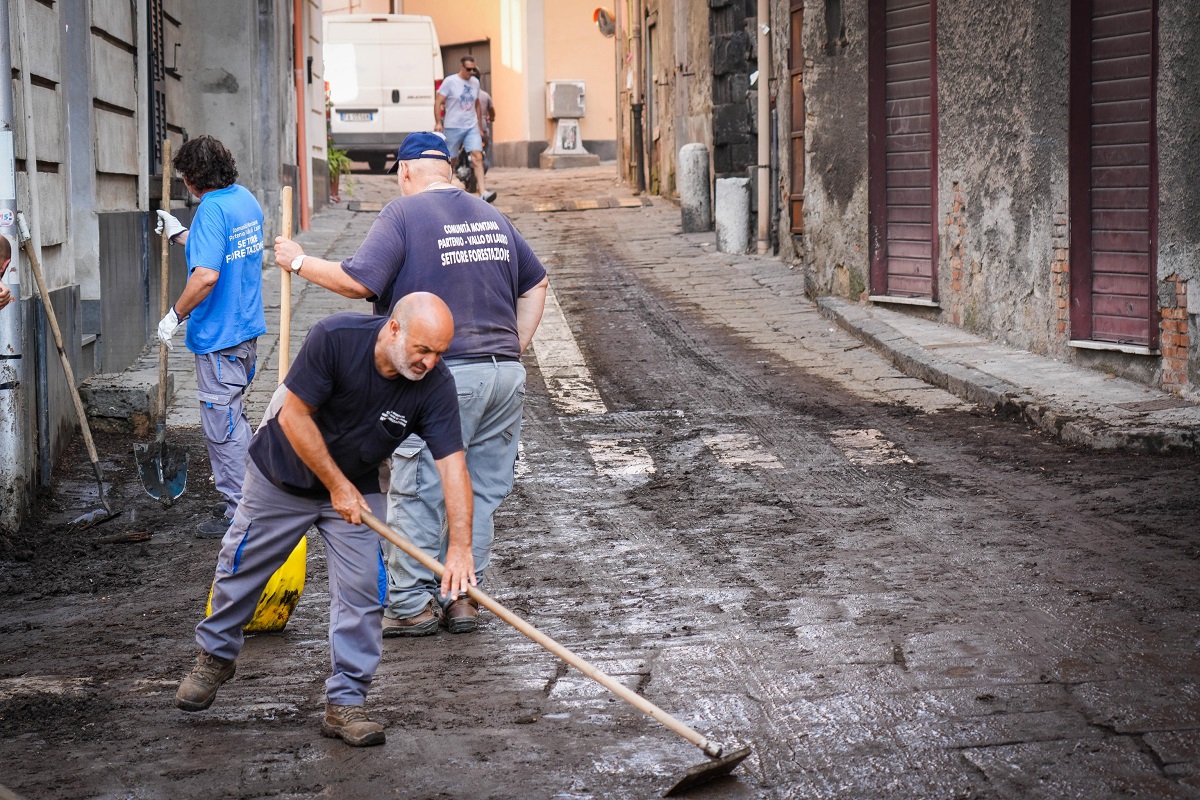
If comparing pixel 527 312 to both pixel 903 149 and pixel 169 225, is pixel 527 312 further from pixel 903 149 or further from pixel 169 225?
pixel 903 149

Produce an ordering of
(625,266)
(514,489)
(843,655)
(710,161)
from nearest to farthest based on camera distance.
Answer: (843,655)
(514,489)
(625,266)
(710,161)

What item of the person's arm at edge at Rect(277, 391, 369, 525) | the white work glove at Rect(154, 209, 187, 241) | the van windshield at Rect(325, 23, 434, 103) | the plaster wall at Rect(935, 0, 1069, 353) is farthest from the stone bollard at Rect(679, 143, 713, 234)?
the person's arm at edge at Rect(277, 391, 369, 525)

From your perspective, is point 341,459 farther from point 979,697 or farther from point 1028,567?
point 1028,567

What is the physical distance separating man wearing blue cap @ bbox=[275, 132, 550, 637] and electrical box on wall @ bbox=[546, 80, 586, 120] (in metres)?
27.6

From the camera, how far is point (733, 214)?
16.9 m

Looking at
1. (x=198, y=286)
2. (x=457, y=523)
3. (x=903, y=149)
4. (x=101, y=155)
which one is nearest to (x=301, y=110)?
(x=903, y=149)

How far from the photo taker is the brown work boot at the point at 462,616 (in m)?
5.27

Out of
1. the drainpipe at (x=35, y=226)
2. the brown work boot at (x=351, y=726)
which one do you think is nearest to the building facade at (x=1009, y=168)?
the brown work boot at (x=351, y=726)

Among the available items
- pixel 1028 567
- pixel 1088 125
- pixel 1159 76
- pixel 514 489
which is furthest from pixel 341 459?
pixel 1088 125

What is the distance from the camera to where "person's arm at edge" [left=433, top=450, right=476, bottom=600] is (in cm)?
405

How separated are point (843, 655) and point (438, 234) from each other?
6.72ft

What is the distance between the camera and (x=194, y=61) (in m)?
14.3

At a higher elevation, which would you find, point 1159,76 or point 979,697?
point 1159,76

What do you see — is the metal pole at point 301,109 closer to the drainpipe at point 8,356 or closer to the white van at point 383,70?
the white van at point 383,70
